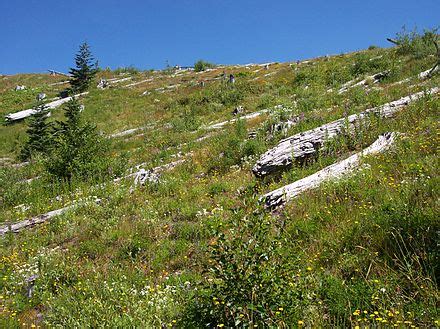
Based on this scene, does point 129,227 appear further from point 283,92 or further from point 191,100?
point 191,100

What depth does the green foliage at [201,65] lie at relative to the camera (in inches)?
1860

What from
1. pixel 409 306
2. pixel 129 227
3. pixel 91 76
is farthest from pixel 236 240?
pixel 91 76

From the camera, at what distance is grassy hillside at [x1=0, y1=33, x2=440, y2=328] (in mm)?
3570

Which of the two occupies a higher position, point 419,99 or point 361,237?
point 419,99

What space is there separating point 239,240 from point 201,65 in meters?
46.3

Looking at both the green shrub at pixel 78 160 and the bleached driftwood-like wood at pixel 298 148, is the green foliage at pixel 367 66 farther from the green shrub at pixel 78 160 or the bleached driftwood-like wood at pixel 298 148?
the green shrub at pixel 78 160

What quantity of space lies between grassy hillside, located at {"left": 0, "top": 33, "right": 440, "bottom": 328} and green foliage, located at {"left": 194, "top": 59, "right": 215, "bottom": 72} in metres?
33.2

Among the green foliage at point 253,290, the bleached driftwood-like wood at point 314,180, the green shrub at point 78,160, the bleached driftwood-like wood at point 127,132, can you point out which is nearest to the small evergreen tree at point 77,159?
the green shrub at point 78,160

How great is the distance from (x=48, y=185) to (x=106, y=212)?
484 centimetres

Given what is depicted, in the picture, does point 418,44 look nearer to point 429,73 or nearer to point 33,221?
point 429,73

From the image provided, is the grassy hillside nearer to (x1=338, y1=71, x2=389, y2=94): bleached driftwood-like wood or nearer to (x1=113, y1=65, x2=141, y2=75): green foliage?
(x1=338, y1=71, x2=389, y2=94): bleached driftwood-like wood

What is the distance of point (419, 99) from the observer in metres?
10.5

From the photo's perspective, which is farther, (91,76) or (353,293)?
(91,76)

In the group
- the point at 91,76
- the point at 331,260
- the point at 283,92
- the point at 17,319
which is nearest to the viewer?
the point at 331,260
